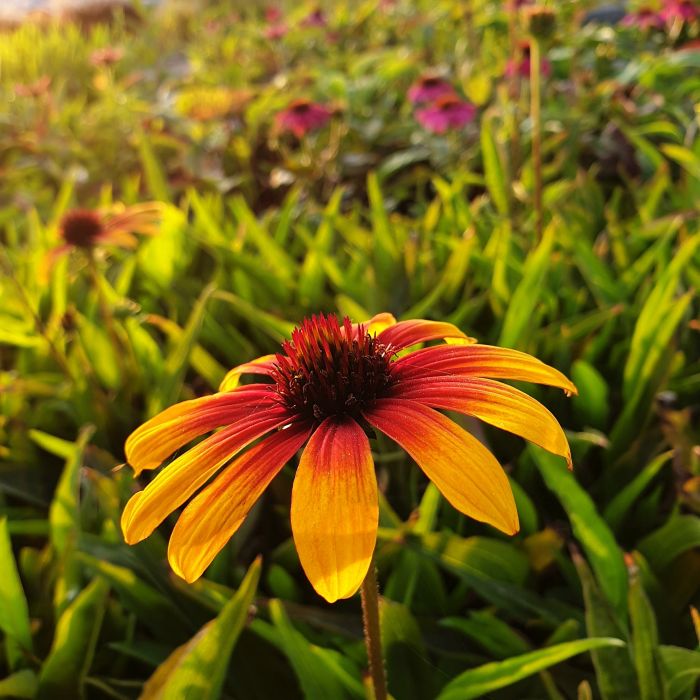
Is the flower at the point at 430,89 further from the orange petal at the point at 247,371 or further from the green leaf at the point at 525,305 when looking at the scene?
the orange petal at the point at 247,371

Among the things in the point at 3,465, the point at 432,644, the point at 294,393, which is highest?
the point at 294,393

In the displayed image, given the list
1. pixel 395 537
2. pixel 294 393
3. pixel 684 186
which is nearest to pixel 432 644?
pixel 395 537

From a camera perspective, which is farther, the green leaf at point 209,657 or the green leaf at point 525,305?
the green leaf at point 525,305

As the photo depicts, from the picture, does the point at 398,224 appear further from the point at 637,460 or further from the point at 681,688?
the point at 681,688

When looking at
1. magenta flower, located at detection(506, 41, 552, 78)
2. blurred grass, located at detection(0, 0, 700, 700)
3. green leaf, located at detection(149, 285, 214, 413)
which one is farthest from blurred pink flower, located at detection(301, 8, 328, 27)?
green leaf, located at detection(149, 285, 214, 413)

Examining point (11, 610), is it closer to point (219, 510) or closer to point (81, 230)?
point (219, 510)

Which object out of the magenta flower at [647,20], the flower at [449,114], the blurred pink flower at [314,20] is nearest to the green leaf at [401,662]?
the flower at [449,114]

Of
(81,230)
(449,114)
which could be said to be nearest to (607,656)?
(81,230)
